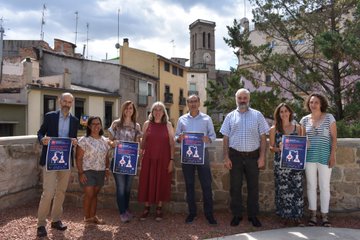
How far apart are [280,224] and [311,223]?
1.31 ft

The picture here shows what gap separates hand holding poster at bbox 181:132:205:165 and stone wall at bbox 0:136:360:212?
26.0 inches

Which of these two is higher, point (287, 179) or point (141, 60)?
point (141, 60)

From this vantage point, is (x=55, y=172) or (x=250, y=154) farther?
(x=250, y=154)

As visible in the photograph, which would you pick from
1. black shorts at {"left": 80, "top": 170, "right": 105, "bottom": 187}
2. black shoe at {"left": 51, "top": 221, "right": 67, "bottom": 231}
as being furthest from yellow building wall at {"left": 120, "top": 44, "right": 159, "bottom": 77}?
black shoe at {"left": 51, "top": 221, "right": 67, "bottom": 231}

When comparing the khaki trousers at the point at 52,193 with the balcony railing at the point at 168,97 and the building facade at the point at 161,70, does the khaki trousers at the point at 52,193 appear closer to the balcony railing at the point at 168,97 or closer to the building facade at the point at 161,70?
the building facade at the point at 161,70

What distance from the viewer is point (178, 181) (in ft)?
18.6

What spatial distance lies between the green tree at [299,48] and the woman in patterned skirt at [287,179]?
5986 mm

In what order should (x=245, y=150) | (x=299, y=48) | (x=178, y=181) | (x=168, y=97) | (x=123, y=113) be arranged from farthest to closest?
(x=168, y=97) < (x=299, y=48) < (x=178, y=181) < (x=123, y=113) < (x=245, y=150)

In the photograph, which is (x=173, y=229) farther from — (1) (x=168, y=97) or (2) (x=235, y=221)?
(1) (x=168, y=97)

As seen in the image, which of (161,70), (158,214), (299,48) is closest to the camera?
(158,214)

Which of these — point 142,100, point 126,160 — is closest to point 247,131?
point 126,160

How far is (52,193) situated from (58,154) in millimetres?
472

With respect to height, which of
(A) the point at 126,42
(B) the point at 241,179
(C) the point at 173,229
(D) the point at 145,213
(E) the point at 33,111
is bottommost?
(C) the point at 173,229

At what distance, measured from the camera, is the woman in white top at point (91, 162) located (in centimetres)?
470
